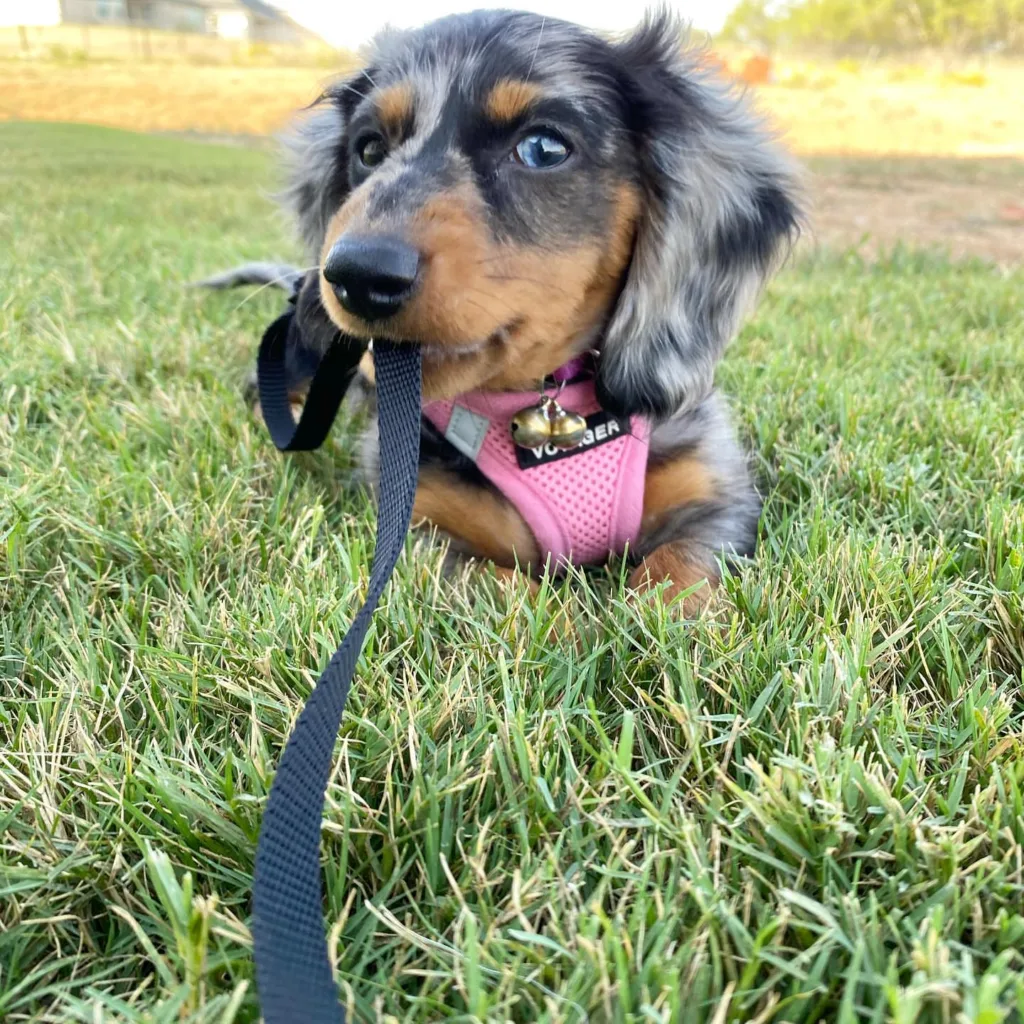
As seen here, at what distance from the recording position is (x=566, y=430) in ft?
6.05

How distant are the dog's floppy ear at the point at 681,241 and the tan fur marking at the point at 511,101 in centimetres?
26

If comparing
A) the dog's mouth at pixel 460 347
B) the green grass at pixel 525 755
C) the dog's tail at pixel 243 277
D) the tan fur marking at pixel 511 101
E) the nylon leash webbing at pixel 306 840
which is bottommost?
the green grass at pixel 525 755

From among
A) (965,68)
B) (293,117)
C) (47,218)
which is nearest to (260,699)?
(293,117)

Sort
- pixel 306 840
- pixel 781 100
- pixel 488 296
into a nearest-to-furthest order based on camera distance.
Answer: pixel 306 840
pixel 488 296
pixel 781 100

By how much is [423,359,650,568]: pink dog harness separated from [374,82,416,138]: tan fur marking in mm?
593

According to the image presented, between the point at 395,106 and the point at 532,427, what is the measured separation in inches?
29.1

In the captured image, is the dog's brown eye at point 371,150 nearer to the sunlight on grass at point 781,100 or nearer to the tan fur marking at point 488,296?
the tan fur marking at point 488,296

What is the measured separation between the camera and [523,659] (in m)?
1.28

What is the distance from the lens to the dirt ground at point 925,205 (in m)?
5.94

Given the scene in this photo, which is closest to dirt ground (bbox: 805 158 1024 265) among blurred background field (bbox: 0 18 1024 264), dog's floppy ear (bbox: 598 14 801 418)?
blurred background field (bbox: 0 18 1024 264)

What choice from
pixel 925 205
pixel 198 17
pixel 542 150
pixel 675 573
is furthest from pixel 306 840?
pixel 198 17

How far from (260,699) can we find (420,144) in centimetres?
116

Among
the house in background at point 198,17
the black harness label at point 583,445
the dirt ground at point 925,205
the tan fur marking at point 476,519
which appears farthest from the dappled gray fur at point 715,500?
the house in background at point 198,17

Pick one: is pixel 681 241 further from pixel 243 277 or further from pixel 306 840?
pixel 243 277
